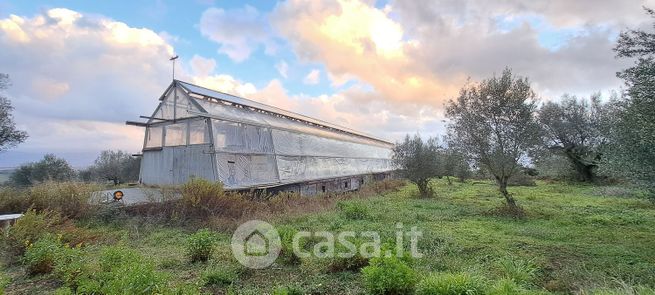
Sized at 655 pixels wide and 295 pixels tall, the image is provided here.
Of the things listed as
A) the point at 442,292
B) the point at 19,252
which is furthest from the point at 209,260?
the point at 442,292

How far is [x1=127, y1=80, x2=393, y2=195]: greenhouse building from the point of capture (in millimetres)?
15080

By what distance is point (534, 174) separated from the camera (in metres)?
32.1

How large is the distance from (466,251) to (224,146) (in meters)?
11.5

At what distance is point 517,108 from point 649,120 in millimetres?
7295

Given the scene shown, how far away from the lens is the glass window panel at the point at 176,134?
16266 millimetres

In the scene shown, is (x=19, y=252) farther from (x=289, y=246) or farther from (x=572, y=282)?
(x=572, y=282)

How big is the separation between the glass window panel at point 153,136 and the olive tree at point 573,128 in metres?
26.1

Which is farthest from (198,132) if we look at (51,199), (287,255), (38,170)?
(38,170)

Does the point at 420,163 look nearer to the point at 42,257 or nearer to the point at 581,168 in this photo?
the point at 581,168

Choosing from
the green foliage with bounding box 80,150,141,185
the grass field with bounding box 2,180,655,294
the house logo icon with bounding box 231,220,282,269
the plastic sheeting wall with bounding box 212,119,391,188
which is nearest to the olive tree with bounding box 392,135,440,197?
the plastic sheeting wall with bounding box 212,119,391,188

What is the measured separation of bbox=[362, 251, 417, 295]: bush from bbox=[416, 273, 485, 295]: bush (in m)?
0.21

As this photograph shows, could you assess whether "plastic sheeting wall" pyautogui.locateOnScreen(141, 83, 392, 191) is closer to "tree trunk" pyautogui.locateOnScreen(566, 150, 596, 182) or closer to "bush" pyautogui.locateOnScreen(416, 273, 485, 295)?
"bush" pyautogui.locateOnScreen(416, 273, 485, 295)

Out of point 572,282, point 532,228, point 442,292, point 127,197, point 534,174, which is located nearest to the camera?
point 442,292

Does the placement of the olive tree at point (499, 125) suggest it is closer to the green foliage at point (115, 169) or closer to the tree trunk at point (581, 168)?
the tree trunk at point (581, 168)
